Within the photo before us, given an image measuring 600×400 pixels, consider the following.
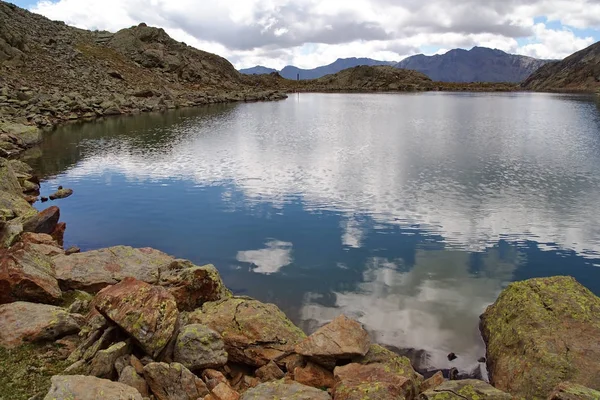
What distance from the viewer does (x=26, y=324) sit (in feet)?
39.9

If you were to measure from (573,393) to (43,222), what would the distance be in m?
25.0

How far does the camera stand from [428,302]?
18906 millimetres

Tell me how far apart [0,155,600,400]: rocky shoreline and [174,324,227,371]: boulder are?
3 centimetres

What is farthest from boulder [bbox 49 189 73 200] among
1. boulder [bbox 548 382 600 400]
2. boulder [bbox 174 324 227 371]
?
boulder [bbox 548 382 600 400]

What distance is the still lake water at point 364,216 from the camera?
→ 63.5ft

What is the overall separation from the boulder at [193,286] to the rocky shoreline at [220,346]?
0.15 ft

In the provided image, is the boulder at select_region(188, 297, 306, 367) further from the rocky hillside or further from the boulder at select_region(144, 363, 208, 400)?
the rocky hillside

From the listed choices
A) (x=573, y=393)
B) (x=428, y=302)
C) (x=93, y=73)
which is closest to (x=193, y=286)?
(x=428, y=302)

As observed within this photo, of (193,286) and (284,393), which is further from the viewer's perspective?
(193,286)

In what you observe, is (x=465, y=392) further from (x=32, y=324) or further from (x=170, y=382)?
(x=32, y=324)

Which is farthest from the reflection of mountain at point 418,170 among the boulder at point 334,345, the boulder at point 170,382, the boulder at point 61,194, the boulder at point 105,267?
the boulder at point 170,382

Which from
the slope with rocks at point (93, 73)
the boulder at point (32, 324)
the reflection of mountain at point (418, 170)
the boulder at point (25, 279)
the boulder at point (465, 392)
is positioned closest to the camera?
the boulder at point (465, 392)

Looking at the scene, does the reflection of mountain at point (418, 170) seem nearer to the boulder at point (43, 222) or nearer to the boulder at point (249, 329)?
the boulder at point (249, 329)

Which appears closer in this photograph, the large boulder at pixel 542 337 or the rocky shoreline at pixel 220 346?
the rocky shoreline at pixel 220 346
